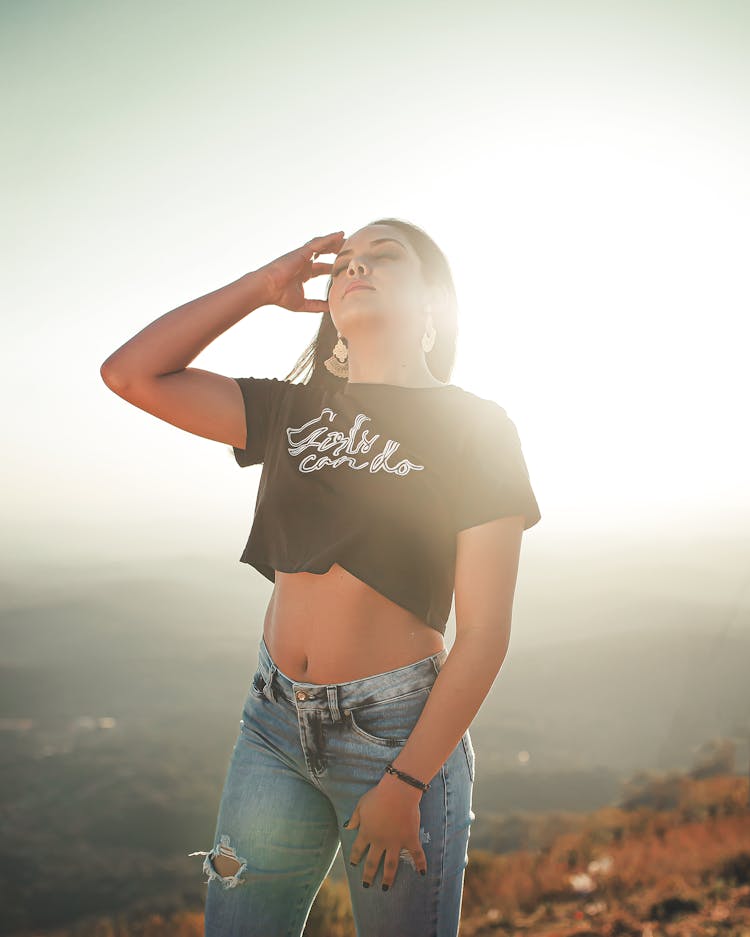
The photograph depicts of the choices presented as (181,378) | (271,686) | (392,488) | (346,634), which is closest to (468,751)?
(346,634)

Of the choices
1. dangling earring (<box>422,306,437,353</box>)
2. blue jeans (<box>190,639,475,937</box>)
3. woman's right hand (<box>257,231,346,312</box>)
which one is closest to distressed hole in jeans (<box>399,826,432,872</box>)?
blue jeans (<box>190,639,475,937</box>)

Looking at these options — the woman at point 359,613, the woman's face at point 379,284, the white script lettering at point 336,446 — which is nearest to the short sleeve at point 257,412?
the woman at point 359,613

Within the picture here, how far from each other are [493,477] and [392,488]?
326 millimetres

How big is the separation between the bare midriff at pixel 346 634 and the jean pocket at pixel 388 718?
0.31 feet

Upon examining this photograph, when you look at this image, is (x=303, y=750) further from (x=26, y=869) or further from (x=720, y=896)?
(x=26, y=869)

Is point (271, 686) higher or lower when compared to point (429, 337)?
lower

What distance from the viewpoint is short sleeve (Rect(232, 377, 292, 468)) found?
2.41 metres

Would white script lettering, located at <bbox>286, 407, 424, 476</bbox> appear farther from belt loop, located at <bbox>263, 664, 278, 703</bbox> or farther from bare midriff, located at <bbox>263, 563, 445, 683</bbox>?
belt loop, located at <bbox>263, 664, 278, 703</bbox>

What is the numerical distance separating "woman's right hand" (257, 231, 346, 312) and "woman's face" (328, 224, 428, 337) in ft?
0.25

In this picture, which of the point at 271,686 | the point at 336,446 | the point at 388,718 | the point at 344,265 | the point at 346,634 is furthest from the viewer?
the point at 344,265

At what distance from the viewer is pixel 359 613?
6.40 feet

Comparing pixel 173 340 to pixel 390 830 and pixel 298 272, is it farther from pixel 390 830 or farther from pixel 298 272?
pixel 390 830

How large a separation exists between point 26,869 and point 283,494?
112ft

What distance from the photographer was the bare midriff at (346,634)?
1.91 metres
